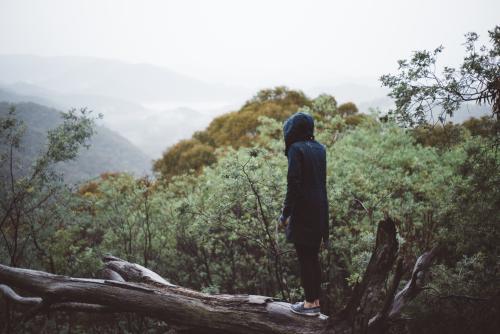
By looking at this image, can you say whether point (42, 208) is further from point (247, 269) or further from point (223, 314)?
point (223, 314)

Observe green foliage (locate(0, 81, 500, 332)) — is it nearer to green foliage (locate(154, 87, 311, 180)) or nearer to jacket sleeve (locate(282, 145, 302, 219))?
jacket sleeve (locate(282, 145, 302, 219))

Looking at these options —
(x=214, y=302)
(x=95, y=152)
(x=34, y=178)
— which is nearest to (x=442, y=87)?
(x=214, y=302)

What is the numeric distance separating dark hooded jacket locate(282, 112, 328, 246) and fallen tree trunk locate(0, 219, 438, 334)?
66 centimetres

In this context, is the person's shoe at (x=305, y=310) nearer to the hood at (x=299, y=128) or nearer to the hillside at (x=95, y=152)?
the hood at (x=299, y=128)

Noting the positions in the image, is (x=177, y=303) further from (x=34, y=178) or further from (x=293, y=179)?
(x=34, y=178)

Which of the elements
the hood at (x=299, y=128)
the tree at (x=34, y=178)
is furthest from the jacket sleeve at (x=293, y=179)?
the tree at (x=34, y=178)

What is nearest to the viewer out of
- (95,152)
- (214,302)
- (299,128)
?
(299,128)

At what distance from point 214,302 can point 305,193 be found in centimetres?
182

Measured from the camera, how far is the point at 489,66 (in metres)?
4.73

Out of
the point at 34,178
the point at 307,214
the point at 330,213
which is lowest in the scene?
the point at 307,214

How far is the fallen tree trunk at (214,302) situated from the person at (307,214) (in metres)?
0.31

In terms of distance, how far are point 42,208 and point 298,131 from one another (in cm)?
851

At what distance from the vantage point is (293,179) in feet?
11.6

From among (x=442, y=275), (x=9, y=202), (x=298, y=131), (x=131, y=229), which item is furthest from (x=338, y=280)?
(x=9, y=202)
